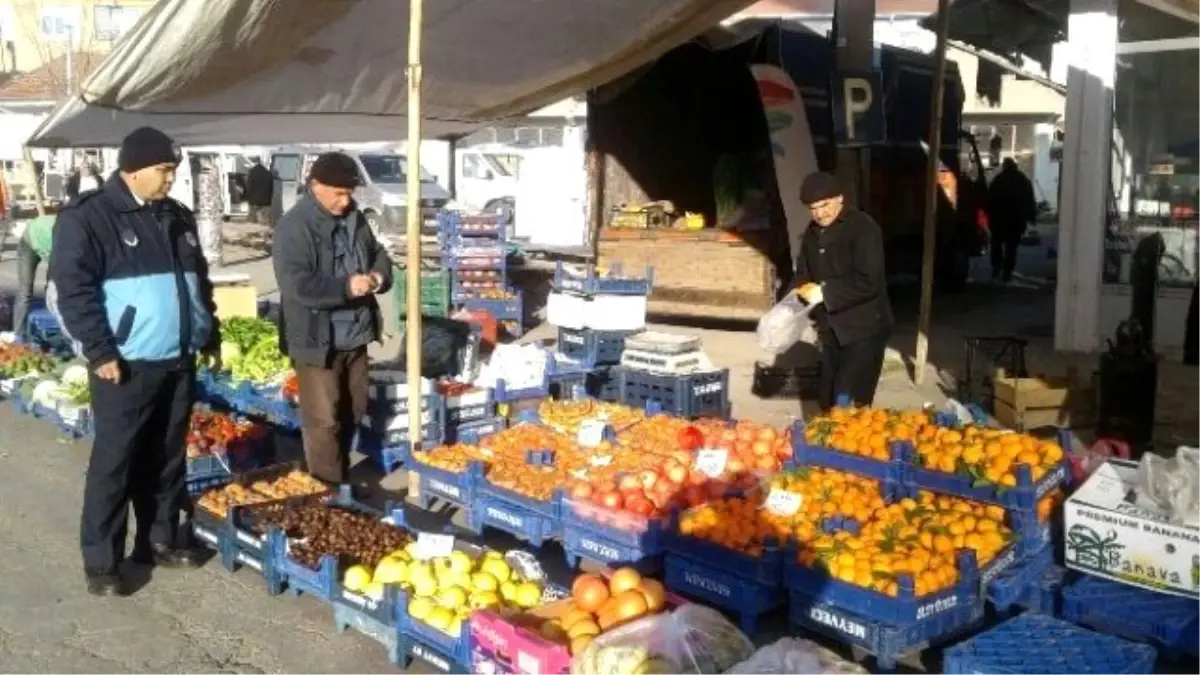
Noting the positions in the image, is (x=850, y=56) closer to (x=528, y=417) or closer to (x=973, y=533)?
(x=528, y=417)

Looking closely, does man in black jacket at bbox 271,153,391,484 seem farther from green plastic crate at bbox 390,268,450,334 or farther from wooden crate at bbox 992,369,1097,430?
green plastic crate at bbox 390,268,450,334

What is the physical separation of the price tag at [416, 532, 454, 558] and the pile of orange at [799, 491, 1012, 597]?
5.17 feet

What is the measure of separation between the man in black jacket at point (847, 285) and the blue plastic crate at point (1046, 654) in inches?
119

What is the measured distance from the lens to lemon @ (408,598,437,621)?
5.07 metres

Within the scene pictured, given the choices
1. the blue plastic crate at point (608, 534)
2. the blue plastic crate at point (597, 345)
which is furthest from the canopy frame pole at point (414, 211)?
the blue plastic crate at point (597, 345)

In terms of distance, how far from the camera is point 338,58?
843cm

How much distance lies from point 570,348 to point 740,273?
140 inches

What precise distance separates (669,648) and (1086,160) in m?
9.99

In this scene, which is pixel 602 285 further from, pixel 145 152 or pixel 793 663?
pixel 793 663

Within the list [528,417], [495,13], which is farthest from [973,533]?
[495,13]

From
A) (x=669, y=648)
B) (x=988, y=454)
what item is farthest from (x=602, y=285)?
(x=669, y=648)

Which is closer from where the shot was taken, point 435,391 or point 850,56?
→ point 435,391

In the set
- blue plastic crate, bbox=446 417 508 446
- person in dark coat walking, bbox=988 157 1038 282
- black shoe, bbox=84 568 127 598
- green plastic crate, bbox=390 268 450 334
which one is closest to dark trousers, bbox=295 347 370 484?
blue plastic crate, bbox=446 417 508 446

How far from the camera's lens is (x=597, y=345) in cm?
1086
